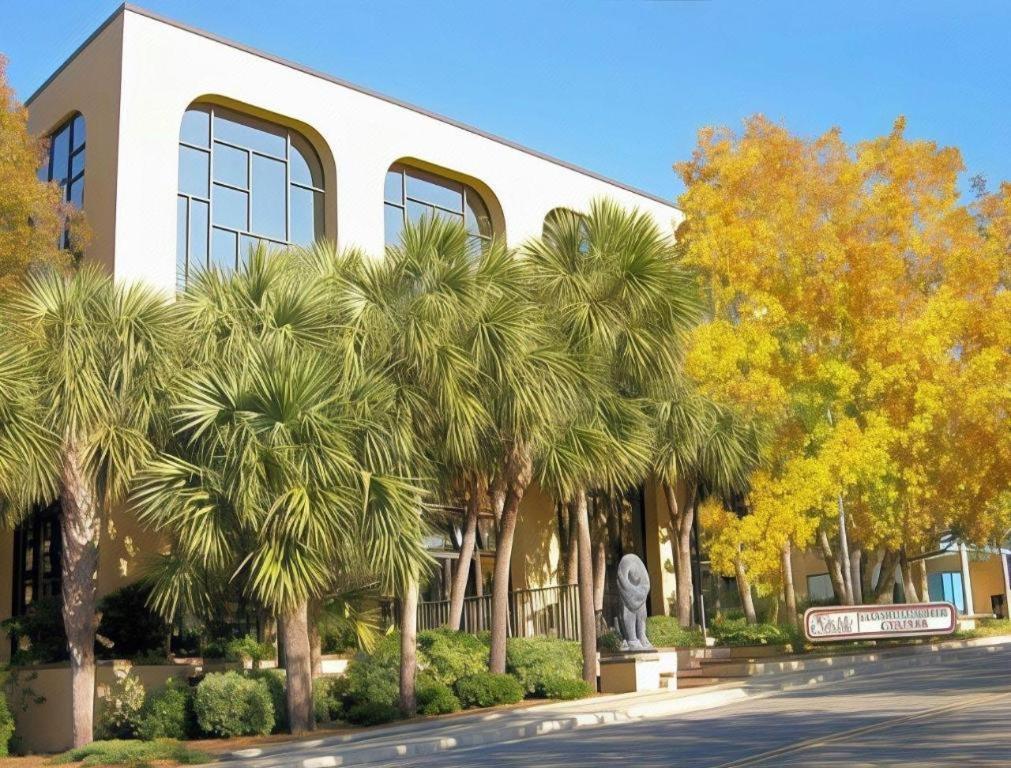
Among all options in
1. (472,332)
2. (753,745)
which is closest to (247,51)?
(472,332)

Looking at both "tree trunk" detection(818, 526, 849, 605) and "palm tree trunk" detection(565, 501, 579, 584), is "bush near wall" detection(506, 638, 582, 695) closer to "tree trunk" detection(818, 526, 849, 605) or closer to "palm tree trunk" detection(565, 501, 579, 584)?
"palm tree trunk" detection(565, 501, 579, 584)

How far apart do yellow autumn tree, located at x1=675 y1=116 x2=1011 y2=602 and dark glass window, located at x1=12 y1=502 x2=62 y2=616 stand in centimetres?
1339

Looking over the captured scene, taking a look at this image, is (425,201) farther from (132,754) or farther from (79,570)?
(132,754)

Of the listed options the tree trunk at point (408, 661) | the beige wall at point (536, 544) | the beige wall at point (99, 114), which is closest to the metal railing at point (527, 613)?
the beige wall at point (536, 544)

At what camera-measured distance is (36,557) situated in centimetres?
2412

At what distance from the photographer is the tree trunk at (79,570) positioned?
1770 centimetres

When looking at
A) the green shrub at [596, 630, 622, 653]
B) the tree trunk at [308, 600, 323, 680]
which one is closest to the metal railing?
the green shrub at [596, 630, 622, 653]

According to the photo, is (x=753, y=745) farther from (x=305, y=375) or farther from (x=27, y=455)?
(x=27, y=455)

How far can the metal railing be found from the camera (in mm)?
26875

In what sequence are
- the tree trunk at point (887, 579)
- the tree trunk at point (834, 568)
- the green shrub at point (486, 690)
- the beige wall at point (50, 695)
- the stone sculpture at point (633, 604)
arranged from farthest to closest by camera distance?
the tree trunk at point (887, 579)
the tree trunk at point (834, 568)
the stone sculpture at point (633, 604)
the green shrub at point (486, 690)
the beige wall at point (50, 695)

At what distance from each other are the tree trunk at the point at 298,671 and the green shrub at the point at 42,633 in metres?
4.76

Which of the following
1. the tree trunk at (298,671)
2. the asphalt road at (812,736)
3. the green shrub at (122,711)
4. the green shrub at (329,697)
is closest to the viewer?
the asphalt road at (812,736)

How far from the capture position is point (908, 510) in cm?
2762

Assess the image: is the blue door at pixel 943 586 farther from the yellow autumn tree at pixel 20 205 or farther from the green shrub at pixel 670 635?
the yellow autumn tree at pixel 20 205
